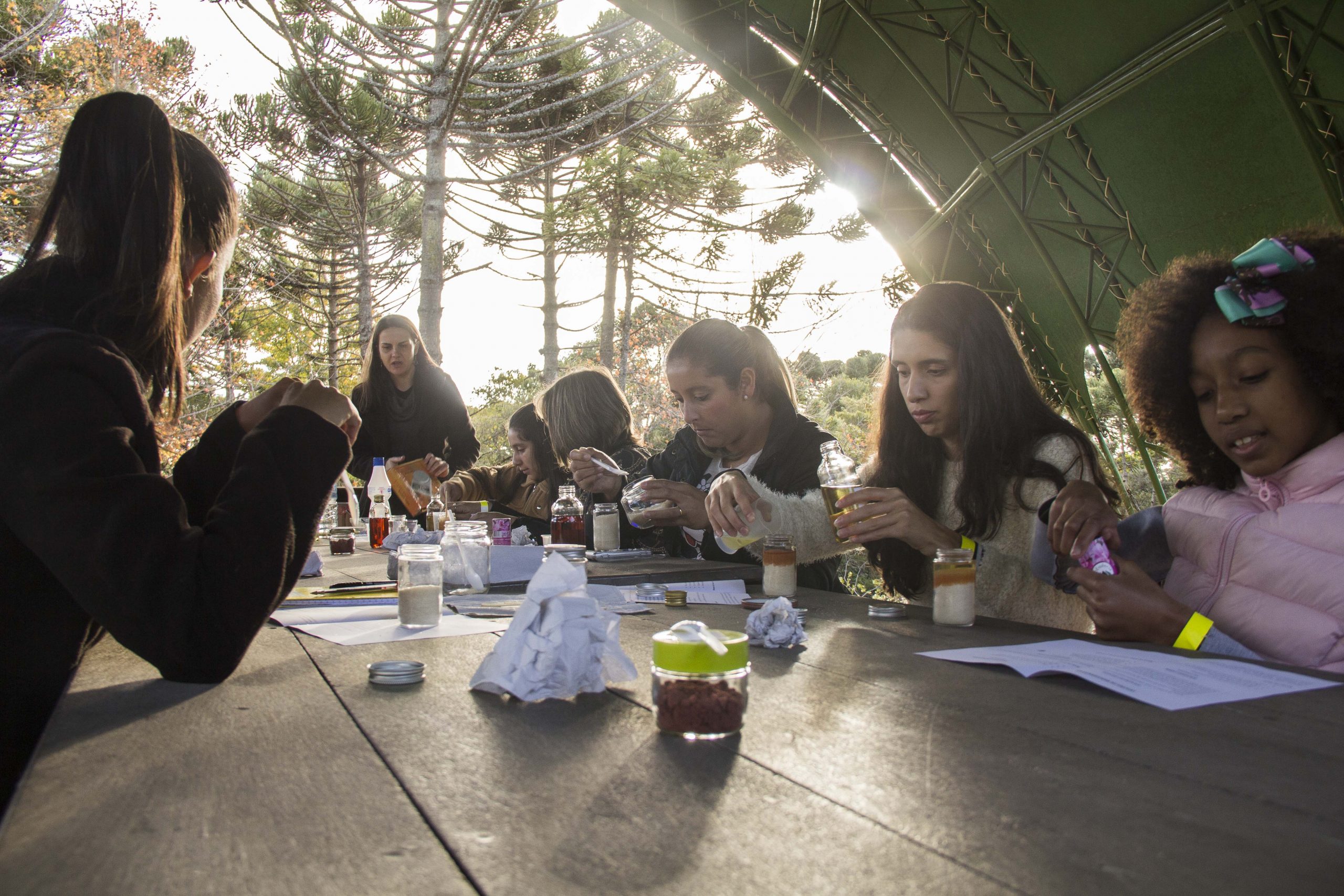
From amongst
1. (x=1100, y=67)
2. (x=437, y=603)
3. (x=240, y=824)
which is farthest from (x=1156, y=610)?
(x=1100, y=67)

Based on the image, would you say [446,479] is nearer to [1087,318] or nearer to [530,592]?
[530,592]

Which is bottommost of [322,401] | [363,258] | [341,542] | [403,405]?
[341,542]

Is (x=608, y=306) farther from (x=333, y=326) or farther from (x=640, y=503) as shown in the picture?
(x=640, y=503)

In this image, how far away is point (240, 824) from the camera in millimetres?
659

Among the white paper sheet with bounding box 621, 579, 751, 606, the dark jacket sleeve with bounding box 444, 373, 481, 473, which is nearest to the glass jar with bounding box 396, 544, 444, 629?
the white paper sheet with bounding box 621, 579, 751, 606

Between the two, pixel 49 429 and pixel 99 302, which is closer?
pixel 49 429

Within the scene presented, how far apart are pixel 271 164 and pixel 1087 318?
11918 mm

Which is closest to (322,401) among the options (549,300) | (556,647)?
(556,647)

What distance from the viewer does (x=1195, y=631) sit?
134 centimetres

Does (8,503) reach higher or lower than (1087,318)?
lower

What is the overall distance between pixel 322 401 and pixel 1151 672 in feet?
3.82

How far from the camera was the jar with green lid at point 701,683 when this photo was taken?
2.84 feet

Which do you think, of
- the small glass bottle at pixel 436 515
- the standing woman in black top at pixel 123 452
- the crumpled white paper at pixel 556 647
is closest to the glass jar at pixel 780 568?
the crumpled white paper at pixel 556 647

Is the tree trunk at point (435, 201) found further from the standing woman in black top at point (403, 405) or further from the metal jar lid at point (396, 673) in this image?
the metal jar lid at point (396, 673)
